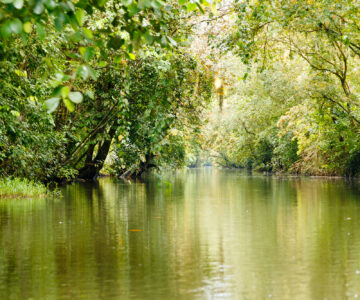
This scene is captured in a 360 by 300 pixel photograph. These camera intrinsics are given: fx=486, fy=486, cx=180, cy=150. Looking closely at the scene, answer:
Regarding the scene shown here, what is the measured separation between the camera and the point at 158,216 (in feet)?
39.3

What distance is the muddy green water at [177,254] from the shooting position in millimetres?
5258

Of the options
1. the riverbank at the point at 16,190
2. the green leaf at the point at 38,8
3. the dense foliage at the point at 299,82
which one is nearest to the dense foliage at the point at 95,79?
the green leaf at the point at 38,8

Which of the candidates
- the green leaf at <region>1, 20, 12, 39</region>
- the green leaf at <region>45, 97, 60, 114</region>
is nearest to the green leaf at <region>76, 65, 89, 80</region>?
the green leaf at <region>45, 97, 60, 114</region>

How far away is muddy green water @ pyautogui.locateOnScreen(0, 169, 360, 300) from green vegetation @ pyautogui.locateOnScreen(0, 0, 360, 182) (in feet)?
6.91

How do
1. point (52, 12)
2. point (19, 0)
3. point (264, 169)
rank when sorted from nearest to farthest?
point (19, 0), point (52, 12), point (264, 169)

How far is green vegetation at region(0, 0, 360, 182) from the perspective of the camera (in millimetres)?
3975

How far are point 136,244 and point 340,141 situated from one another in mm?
27926

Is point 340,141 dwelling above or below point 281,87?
below

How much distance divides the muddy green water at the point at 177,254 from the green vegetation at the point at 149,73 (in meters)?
2.11

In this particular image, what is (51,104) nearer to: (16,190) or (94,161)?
(16,190)

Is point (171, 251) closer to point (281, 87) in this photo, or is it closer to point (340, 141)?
point (340, 141)

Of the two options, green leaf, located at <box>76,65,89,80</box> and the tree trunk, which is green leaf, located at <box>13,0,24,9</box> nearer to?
green leaf, located at <box>76,65,89,80</box>

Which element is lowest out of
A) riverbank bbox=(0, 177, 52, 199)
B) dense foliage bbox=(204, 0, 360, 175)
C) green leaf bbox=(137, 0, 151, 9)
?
riverbank bbox=(0, 177, 52, 199)

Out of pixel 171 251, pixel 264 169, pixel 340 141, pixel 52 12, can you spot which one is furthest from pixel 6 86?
pixel 264 169
